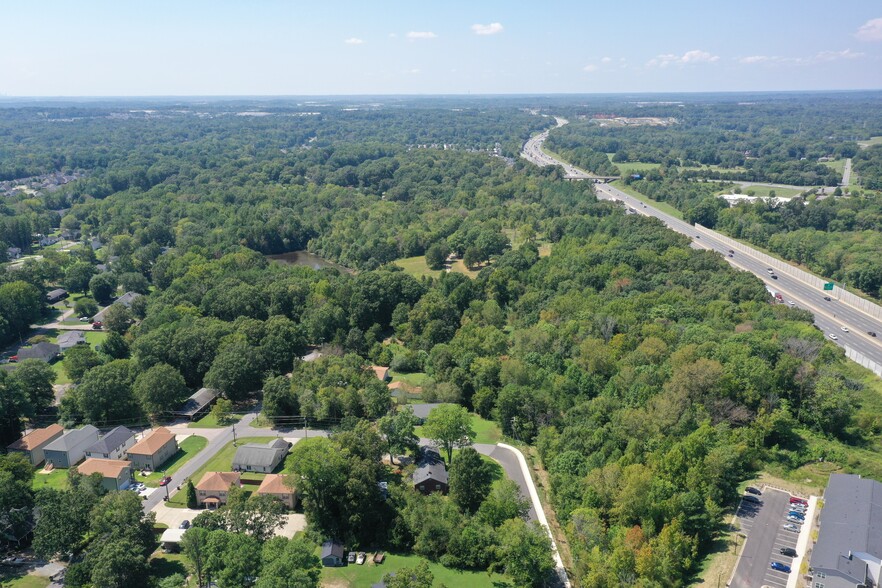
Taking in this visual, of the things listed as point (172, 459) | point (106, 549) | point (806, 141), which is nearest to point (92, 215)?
point (172, 459)

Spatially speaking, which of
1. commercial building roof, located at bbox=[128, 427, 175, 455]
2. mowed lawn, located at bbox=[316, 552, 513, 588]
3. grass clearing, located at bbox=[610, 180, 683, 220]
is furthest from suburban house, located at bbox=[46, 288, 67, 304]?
grass clearing, located at bbox=[610, 180, 683, 220]

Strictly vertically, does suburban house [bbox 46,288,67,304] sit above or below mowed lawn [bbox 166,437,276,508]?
above

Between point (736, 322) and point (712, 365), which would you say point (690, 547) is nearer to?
point (712, 365)

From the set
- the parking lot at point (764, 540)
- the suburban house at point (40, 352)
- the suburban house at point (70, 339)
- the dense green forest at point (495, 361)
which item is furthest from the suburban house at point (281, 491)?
the suburban house at point (70, 339)

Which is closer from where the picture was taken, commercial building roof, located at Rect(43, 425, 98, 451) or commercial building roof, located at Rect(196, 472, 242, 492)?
commercial building roof, located at Rect(196, 472, 242, 492)

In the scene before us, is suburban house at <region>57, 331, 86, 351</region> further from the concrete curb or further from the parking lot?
the parking lot

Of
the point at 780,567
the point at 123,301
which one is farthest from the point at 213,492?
the point at 123,301

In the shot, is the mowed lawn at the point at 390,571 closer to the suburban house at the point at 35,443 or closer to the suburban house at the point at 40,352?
the suburban house at the point at 35,443
